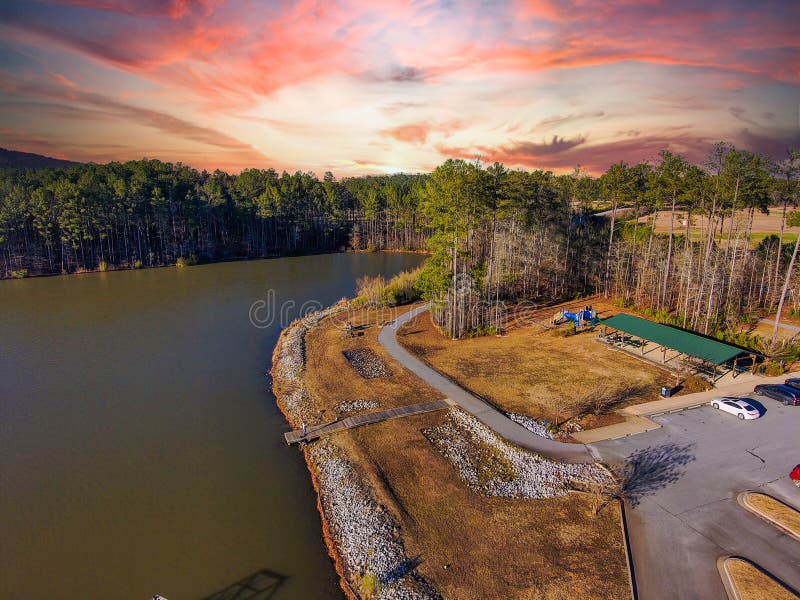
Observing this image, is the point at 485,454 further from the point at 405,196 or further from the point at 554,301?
the point at 405,196

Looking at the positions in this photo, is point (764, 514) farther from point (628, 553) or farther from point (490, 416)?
point (490, 416)

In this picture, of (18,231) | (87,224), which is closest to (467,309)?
(87,224)

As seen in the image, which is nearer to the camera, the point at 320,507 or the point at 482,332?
the point at 320,507

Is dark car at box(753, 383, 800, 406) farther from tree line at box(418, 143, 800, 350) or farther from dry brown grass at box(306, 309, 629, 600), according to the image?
dry brown grass at box(306, 309, 629, 600)

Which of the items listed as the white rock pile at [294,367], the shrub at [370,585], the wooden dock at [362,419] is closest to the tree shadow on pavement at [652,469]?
the wooden dock at [362,419]

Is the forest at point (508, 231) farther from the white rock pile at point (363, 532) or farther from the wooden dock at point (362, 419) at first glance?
the white rock pile at point (363, 532)

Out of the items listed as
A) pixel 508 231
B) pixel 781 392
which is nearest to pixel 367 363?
pixel 781 392
